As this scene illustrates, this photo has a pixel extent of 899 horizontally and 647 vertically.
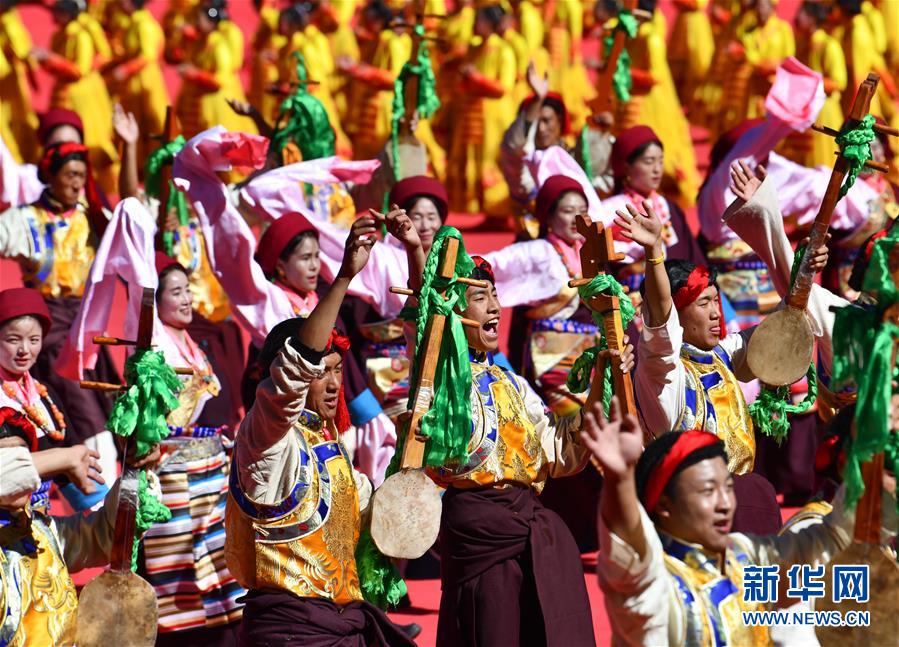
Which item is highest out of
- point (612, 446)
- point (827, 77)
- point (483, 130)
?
point (827, 77)

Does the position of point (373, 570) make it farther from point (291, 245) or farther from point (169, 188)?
point (169, 188)

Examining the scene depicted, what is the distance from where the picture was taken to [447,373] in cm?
471

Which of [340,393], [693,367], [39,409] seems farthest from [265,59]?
[340,393]

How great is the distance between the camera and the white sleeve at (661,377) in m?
4.86

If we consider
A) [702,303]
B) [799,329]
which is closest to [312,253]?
[702,303]

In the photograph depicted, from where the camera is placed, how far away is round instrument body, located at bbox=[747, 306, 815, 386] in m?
4.86

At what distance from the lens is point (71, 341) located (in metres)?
6.31

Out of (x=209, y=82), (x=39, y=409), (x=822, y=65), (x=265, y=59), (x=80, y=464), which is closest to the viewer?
(x=80, y=464)

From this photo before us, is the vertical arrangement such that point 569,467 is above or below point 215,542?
above

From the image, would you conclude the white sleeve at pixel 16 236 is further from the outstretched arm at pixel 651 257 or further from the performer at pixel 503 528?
the outstretched arm at pixel 651 257

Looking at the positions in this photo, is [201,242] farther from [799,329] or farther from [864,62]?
[864,62]

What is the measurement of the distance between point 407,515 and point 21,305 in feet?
5.99

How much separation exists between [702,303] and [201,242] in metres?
3.47

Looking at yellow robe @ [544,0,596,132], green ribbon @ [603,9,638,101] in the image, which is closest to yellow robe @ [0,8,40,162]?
yellow robe @ [544,0,596,132]
